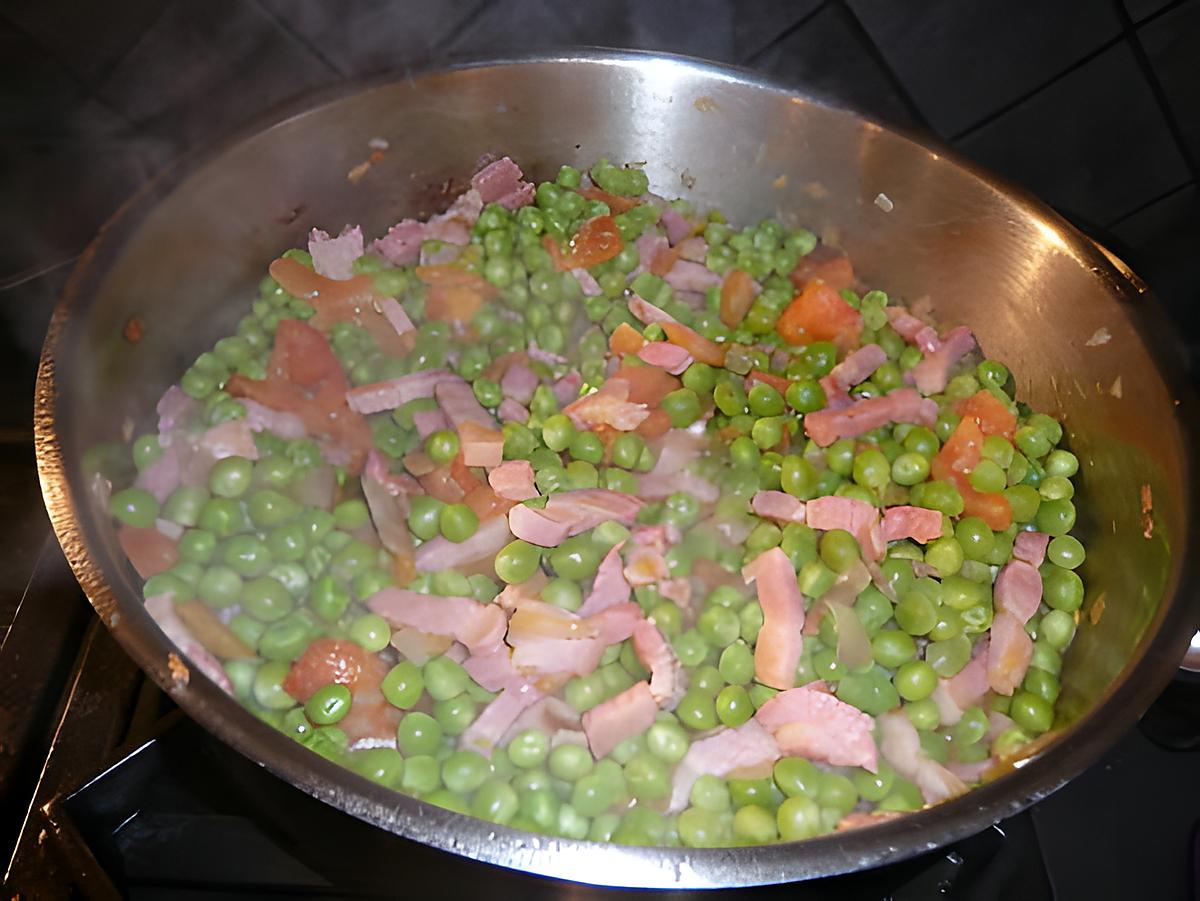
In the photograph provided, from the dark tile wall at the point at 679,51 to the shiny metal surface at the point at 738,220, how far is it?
0.17m

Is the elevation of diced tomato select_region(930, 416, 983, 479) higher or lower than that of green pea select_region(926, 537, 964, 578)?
higher

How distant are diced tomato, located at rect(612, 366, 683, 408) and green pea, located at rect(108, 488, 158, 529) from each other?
1.07 meters

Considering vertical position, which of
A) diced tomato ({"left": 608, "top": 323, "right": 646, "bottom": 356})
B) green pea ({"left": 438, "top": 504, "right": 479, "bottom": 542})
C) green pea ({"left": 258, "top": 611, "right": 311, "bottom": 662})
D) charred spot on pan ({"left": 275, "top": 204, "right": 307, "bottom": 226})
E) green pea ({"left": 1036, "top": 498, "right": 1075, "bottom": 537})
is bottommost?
green pea ({"left": 258, "top": 611, "right": 311, "bottom": 662})

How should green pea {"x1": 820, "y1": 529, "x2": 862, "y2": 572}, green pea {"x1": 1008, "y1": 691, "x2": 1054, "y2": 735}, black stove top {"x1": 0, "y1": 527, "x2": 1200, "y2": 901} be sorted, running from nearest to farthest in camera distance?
black stove top {"x1": 0, "y1": 527, "x2": 1200, "y2": 901}, green pea {"x1": 1008, "y1": 691, "x2": 1054, "y2": 735}, green pea {"x1": 820, "y1": 529, "x2": 862, "y2": 572}

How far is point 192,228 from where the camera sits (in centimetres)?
206

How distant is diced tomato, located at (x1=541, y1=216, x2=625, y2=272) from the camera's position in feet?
7.95

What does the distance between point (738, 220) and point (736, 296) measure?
0.90ft

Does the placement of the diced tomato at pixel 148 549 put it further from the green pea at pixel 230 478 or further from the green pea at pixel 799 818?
the green pea at pixel 799 818

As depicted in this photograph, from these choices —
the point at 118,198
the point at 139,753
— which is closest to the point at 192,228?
the point at 118,198

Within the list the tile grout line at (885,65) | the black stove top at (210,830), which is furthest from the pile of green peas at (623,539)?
the tile grout line at (885,65)

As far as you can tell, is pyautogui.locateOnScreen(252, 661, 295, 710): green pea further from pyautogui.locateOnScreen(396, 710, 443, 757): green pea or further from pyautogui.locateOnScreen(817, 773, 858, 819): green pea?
pyautogui.locateOnScreen(817, 773, 858, 819): green pea

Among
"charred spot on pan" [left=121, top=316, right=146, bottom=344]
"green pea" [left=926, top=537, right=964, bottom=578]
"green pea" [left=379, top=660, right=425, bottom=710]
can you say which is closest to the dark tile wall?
"charred spot on pan" [left=121, top=316, right=146, bottom=344]

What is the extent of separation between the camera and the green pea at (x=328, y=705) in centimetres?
170

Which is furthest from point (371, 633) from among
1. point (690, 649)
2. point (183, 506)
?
point (690, 649)
